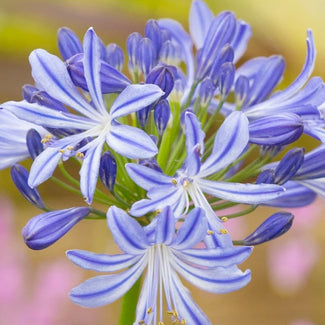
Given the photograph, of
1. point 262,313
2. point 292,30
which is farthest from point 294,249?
point 292,30

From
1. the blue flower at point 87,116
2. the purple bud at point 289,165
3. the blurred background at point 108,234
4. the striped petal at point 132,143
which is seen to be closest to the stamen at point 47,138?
the blue flower at point 87,116

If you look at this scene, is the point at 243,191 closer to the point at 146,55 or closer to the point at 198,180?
the point at 198,180

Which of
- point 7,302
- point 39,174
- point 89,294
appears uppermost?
point 39,174

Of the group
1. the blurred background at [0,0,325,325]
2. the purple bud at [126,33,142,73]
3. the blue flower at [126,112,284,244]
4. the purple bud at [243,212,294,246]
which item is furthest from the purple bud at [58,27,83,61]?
the blurred background at [0,0,325,325]

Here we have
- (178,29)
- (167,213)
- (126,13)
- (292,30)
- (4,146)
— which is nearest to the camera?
(167,213)

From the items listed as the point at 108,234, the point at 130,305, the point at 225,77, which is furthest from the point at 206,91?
the point at 108,234

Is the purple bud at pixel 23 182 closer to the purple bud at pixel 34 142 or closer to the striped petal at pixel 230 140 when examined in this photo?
the purple bud at pixel 34 142

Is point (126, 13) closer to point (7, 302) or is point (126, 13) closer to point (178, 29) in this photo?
point (7, 302)
